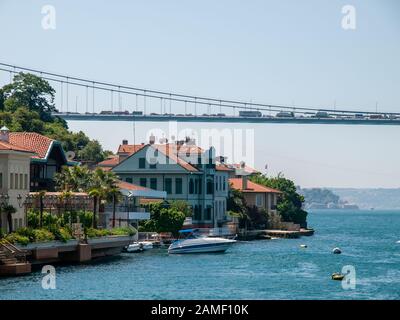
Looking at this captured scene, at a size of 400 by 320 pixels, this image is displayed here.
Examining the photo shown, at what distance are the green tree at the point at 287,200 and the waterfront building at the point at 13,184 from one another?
7373 centimetres

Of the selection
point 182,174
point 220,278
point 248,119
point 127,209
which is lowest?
point 220,278

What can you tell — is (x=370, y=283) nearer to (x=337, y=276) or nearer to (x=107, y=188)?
(x=337, y=276)

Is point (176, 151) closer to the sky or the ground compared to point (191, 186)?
closer to the sky

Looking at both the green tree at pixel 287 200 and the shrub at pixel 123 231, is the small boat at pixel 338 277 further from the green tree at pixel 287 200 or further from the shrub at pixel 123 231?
the green tree at pixel 287 200

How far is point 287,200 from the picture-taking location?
152 metres

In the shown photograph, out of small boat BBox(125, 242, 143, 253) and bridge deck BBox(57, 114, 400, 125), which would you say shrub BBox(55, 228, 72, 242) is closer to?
small boat BBox(125, 242, 143, 253)

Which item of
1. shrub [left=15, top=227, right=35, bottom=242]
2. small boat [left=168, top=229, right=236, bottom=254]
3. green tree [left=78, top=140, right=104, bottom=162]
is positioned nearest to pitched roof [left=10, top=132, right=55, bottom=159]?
small boat [left=168, top=229, right=236, bottom=254]

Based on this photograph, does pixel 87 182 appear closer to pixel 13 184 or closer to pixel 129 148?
pixel 13 184

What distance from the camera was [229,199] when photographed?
133m

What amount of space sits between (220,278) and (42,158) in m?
30.7

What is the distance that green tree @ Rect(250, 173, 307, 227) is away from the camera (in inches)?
5871

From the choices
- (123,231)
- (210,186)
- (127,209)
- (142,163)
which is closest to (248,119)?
(210,186)
